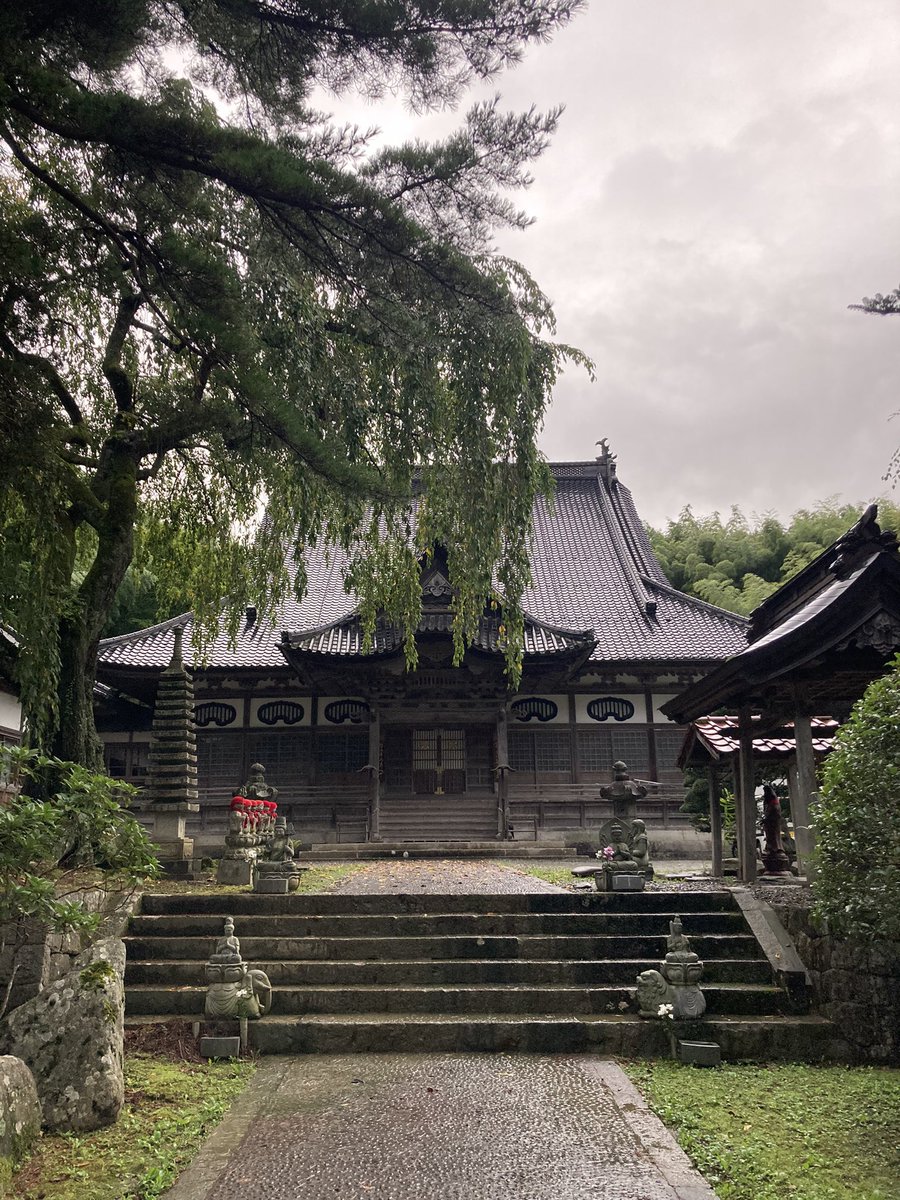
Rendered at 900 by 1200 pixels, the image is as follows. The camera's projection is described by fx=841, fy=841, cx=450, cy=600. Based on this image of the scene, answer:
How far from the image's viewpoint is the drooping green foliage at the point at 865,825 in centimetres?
545

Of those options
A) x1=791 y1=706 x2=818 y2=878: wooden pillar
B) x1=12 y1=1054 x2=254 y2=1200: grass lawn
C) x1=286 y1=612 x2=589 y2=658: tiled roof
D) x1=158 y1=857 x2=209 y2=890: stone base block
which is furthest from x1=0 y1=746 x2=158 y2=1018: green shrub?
x1=286 y1=612 x2=589 y2=658: tiled roof

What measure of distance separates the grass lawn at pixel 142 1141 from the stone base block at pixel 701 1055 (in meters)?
3.29

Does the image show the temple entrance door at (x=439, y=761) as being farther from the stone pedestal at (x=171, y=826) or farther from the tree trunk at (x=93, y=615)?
the tree trunk at (x=93, y=615)

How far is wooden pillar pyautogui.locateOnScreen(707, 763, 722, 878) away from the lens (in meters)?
12.1

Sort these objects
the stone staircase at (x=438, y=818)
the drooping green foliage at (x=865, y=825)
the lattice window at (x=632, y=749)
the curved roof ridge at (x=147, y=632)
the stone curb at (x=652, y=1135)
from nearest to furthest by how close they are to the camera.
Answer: the stone curb at (x=652, y=1135)
the drooping green foliage at (x=865, y=825)
the stone staircase at (x=438, y=818)
the lattice window at (x=632, y=749)
the curved roof ridge at (x=147, y=632)

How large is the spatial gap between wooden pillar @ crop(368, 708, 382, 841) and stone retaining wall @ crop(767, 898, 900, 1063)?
13.3m

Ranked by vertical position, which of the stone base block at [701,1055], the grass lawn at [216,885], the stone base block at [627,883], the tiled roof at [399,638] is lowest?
the stone base block at [701,1055]

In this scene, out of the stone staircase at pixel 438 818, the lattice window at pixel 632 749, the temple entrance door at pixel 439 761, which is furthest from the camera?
the temple entrance door at pixel 439 761

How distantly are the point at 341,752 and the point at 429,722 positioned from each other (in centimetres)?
235

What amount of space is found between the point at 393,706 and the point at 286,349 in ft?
45.6

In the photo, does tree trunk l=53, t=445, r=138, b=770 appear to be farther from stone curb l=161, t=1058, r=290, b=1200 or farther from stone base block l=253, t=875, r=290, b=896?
stone curb l=161, t=1058, r=290, b=1200

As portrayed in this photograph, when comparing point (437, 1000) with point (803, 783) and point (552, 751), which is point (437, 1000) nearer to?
point (803, 783)

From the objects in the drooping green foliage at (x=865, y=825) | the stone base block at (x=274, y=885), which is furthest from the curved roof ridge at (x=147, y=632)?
the drooping green foliage at (x=865, y=825)

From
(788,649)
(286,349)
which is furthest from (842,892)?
(286,349)
